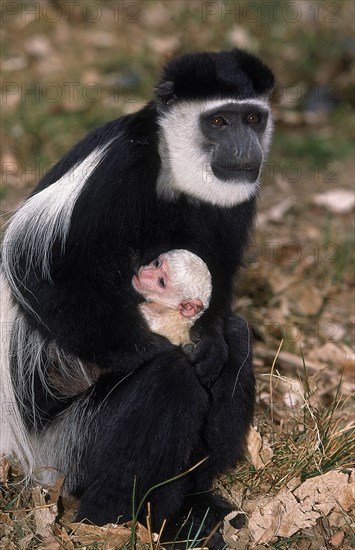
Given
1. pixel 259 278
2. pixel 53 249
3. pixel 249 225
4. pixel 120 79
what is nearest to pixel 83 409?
pixel 53 249

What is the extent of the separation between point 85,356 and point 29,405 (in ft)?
1.20

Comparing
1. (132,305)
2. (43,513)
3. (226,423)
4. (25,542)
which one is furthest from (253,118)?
(25,542)

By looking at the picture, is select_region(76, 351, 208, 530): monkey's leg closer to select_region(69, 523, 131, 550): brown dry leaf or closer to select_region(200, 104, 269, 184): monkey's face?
select_region(69, 523, 131, 550): brown dry leaf

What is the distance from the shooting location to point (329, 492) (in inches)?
129

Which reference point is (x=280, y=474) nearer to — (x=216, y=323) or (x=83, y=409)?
(x=216, y=323)

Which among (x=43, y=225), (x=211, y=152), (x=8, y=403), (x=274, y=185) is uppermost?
(x=211, y=152)

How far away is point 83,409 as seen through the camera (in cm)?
310

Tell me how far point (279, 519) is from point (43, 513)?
2.93ft

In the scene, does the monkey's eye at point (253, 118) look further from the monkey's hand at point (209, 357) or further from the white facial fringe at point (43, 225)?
the monkey's hand at point (209, 357)

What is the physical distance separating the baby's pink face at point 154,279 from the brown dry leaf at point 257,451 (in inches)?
31.6

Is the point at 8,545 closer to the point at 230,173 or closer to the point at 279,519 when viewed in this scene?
the point at 279,519

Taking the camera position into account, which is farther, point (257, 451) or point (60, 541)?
point (257, 451)

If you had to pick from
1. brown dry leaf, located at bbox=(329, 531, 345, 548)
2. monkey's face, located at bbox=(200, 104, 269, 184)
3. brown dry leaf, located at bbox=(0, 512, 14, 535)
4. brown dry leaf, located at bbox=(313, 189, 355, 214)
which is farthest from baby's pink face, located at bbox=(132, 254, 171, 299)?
brown dry leaf, located at bbox=(313, 189, 355, 214)

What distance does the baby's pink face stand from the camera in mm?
3211
